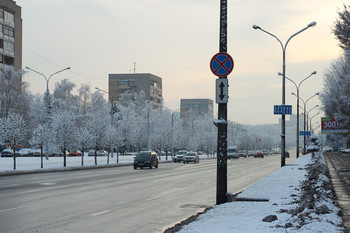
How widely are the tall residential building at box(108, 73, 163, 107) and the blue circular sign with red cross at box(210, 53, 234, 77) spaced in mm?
168400

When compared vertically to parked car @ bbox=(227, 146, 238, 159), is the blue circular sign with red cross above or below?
above

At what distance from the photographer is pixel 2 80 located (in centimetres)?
7094

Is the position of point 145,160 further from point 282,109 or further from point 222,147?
point 222,147

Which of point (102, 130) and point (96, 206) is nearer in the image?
point (96, 206)

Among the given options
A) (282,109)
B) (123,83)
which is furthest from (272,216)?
(123,83)

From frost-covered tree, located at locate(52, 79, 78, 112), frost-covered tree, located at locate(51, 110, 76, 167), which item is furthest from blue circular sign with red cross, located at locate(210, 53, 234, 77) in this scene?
frost-covered tree, located at locate(52, 79, 78, 112)

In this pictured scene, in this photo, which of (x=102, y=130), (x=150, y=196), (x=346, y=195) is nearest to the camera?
(x=346, y=195)

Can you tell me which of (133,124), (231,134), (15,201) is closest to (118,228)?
(15,201)

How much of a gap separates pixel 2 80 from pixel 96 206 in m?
62.0

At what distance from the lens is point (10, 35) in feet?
292

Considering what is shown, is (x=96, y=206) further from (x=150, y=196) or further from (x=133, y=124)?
(x=133, y=124)

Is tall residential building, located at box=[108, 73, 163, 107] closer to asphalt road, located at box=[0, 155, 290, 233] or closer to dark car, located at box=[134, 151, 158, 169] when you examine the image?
dark car, located at box=[134, 151, 158, 169]

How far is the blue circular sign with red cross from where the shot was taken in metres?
12.5

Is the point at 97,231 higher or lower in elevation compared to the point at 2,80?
lower
